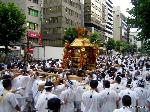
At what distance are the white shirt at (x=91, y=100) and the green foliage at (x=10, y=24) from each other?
116 ft

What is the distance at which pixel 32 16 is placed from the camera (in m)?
66.0

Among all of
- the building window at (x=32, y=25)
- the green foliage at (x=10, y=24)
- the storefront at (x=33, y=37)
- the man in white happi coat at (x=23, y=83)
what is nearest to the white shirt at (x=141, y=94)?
the man in white happi coat at (x=23, y=83)

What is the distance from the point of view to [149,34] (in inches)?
1059

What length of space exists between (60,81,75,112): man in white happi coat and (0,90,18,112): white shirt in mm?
2470

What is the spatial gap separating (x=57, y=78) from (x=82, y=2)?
88.8 meters

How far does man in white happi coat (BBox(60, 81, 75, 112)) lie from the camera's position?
11.2m

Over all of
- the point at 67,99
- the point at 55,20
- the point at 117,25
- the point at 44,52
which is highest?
the point at 117,25

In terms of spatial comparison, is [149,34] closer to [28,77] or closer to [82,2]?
[28,77]

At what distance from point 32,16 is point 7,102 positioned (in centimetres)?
5781

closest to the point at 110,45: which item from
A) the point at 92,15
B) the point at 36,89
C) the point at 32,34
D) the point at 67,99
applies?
the point at 92,15

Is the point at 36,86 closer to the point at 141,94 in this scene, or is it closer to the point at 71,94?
the point at 71,94

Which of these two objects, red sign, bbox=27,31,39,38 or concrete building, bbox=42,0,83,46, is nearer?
red sign, bbox=27,31,39,38

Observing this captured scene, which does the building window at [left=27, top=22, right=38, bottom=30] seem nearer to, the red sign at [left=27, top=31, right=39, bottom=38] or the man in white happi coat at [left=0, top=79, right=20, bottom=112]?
the red sign at [left=27, top=31, right=39, bottom=38]

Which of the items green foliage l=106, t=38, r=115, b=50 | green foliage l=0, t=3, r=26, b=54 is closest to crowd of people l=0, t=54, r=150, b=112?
green foliage l=0, t=3, r=26, b=54
